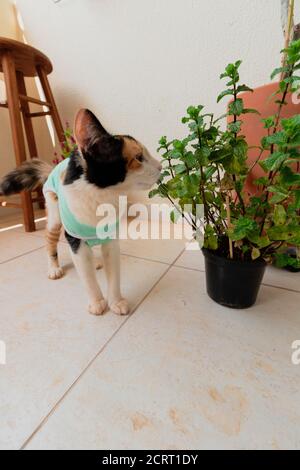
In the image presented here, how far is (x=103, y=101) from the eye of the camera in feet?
3.98

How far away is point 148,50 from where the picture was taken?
1049mm

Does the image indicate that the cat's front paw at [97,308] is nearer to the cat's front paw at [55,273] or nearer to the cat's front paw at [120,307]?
the cat's front paw at [120,307]

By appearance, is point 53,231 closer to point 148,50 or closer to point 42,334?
point 42,334

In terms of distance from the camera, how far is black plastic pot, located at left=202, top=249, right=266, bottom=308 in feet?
1.76

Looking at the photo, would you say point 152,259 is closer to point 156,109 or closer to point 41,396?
point 41,396

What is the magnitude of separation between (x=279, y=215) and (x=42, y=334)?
53 cm

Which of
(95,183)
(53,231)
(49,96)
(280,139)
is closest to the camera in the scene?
(280,139)

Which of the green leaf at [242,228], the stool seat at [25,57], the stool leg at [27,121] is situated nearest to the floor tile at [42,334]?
the green leaf at [242,228]

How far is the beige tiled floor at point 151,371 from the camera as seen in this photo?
328 mm

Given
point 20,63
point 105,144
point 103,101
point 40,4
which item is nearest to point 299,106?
point 105,144

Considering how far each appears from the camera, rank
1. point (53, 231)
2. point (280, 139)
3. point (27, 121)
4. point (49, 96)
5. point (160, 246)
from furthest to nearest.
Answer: point (27, 121)
point (49, 96)
point (160, 246)
point (53, 231)
point (280, 139)

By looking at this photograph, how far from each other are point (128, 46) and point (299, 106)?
2.91ft

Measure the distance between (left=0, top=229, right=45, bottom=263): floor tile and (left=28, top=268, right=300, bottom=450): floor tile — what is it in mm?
604

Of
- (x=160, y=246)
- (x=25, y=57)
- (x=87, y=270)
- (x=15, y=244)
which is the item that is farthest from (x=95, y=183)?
(x=25, y=57)
